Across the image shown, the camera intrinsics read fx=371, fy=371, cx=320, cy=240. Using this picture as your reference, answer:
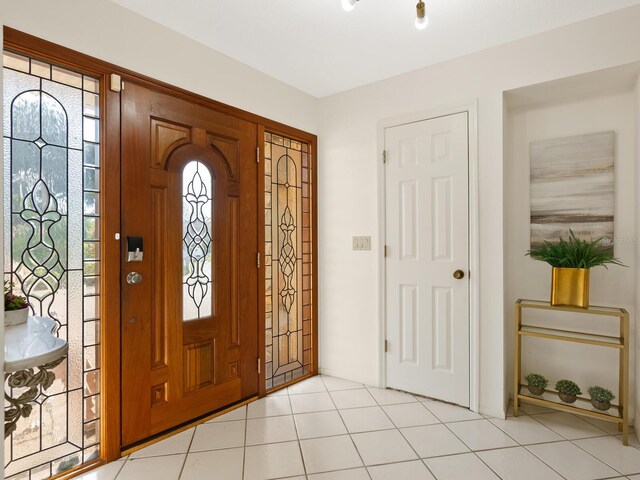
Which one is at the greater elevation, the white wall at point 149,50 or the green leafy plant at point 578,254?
the white wall at point 149,50

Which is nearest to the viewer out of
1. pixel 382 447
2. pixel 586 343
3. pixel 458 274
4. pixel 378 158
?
pixel 382 447

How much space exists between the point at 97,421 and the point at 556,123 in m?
3.37

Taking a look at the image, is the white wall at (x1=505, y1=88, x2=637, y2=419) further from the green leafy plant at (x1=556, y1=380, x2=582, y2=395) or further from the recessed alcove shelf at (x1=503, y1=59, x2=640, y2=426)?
the green leafy plant at (x1=556, y1=380, x2=582, y2=395)

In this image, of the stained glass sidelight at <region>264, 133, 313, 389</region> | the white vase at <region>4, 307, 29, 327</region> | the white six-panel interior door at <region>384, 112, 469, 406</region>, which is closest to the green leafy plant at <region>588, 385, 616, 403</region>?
the white six-panel interior door at <region>384, 112, 469, 406</region>

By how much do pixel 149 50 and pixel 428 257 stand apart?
2.23m

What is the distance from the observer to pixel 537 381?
8.05 ft

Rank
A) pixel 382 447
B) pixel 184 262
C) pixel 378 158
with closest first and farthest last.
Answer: pixel 382 447
pixel 184 262
pixel 378 158

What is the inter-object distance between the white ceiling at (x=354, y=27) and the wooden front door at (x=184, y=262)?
46cm

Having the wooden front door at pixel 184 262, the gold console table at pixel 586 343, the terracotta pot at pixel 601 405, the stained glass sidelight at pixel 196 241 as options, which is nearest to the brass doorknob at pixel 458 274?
the gold console table at pixel 586 343

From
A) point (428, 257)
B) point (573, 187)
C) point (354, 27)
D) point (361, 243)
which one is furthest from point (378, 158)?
point (573, 187)

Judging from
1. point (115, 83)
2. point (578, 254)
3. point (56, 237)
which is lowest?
point (578, 254)

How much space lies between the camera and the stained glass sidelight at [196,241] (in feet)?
7.64

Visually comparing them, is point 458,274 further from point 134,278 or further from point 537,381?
point 134,278

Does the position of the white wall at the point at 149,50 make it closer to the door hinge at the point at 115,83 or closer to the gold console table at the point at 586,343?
the door hinge at the point at 115,83
